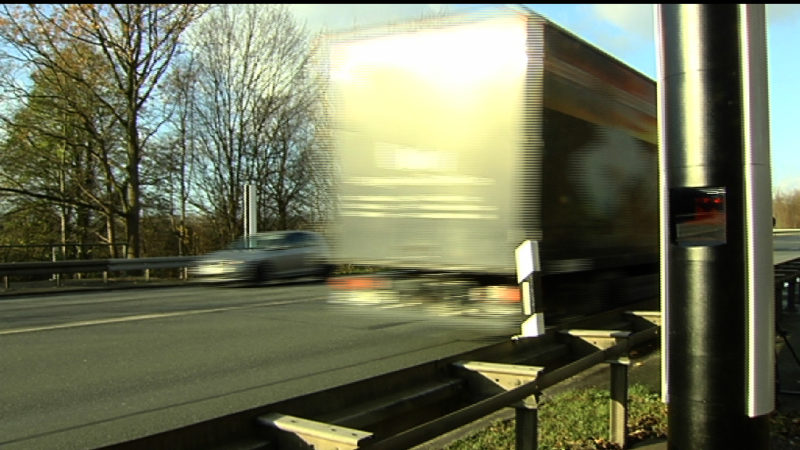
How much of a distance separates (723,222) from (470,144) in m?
3.34

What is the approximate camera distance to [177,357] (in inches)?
289

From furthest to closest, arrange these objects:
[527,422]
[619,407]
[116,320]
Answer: [116,320]
[619,407]
[527,422]

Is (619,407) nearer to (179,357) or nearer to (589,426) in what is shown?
(589,426)

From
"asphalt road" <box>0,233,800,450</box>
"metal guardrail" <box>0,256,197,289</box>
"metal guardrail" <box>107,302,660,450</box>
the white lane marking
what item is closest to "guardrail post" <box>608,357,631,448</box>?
"metal guardrail" <box>107,302,660,450</box>

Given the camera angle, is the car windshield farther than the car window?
No

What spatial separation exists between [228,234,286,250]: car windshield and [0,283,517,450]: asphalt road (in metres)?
6.51

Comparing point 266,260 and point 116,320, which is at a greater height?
point 266,260

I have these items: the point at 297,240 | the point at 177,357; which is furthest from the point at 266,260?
the point at 177,357

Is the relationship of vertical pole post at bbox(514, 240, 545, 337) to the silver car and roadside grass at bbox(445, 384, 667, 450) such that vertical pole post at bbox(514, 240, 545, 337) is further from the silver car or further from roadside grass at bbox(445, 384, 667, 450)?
the silver car

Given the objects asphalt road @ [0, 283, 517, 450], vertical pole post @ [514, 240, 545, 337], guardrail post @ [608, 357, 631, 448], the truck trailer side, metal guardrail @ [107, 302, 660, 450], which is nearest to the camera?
metal guardrail @ [107, 302, 660, 450]

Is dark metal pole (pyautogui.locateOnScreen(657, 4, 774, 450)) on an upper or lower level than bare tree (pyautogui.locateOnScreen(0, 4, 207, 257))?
lower

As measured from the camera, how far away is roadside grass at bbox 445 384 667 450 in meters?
4.59

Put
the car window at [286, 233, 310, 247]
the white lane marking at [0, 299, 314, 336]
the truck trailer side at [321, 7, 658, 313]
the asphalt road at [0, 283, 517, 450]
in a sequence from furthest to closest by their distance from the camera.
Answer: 1. the car window at [286, 233, 310, 247]
2. the white lane marking at [0, 299, 314, 336]
3. the truck trailer side at [321, 7, 658, 313]
4. the asphalt road at [0, 283, 517, 450]

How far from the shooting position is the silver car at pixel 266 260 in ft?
58.1
